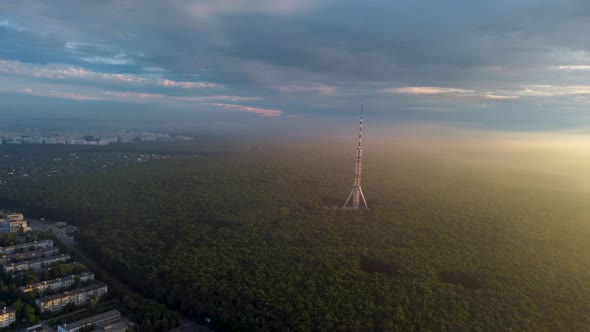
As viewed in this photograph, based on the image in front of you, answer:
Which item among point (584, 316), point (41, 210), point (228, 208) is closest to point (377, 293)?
point (584, 316)

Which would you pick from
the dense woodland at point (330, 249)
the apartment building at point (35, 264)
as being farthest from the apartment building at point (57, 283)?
the apartment building at point (35, 264)

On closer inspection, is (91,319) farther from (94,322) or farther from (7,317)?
(7,317)

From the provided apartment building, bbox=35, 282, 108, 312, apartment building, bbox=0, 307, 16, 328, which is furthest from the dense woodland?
apartment building, bbox=0, 307, 16, 328

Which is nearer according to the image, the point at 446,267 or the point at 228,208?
the point at 446,267

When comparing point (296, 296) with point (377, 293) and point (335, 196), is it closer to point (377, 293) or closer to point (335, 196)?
point (377, 293)

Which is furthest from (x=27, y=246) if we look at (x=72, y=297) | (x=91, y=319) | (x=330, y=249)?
(x=330, y=249)

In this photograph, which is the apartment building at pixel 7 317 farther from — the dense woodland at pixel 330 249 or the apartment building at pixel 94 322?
the dense woodland at pixel 330 249
